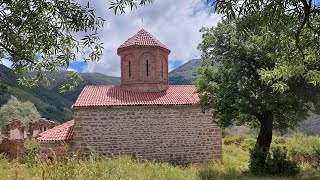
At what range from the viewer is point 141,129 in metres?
17.1

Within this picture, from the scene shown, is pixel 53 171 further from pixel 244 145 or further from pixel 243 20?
pixel 244 145

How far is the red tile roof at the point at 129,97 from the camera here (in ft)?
55.8

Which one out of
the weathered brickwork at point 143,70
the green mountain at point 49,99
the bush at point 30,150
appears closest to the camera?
the bush at point 30,150

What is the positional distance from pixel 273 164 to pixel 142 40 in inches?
448

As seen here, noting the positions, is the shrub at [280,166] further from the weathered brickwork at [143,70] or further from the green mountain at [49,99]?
the green mountain at [49,99]

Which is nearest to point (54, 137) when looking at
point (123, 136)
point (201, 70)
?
point (123, 136)

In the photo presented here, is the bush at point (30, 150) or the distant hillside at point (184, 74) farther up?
the distant hillside at point (184, 74)

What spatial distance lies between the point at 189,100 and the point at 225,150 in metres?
5.35

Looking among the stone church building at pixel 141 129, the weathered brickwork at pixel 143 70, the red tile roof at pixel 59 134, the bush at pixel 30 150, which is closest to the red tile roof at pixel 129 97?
the stone church building at pixel 141 129

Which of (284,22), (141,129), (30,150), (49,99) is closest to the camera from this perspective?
(284,22)

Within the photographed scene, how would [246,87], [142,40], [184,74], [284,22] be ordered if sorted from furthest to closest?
1. [184,74]
2. [142,40]
3. [246,87]
4. [284,22]

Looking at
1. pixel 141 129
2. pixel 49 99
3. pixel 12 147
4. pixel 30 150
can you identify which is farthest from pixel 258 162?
pixel 49 99

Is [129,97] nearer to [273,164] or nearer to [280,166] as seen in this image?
[273,164]

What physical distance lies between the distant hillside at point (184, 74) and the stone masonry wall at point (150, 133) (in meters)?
117
